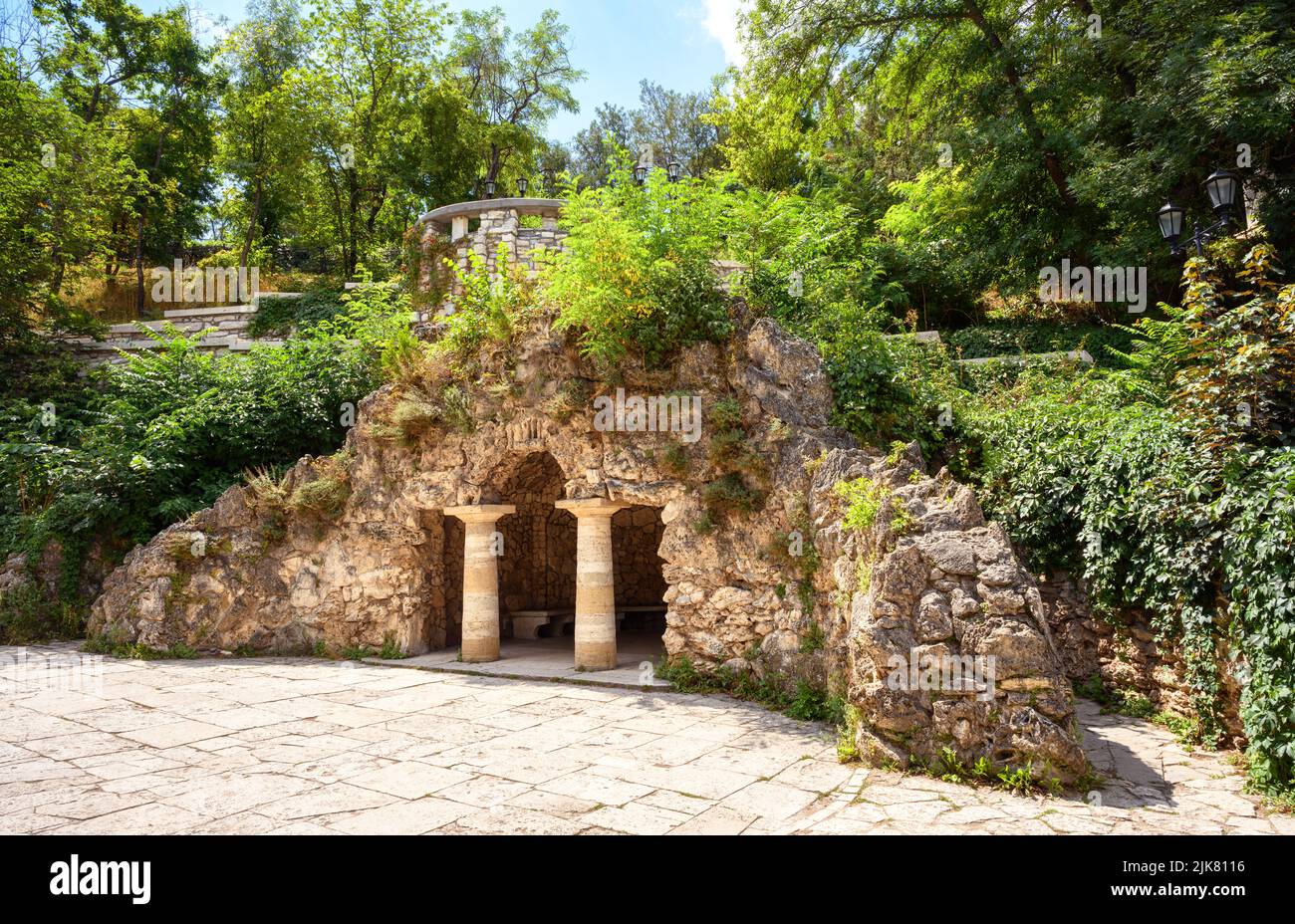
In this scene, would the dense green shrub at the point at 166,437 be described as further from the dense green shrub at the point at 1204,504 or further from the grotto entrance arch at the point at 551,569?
the dense green shrub at the point at 1204,504

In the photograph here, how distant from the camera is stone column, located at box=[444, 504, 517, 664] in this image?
11008 mm

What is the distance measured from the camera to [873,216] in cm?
2091

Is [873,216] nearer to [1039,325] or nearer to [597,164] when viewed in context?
[1039,325]

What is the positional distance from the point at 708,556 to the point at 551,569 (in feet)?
20.7

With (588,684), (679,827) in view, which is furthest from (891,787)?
(588,684)

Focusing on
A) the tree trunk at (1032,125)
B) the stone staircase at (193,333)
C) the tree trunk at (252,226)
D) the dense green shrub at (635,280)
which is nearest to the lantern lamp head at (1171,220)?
the dense green shrub at (635,280)

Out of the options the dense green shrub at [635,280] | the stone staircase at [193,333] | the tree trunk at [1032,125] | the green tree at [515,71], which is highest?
the green tree at [515,71]

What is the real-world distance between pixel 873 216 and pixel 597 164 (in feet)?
70.2

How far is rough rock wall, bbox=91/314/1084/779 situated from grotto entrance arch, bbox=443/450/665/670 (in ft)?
0.96

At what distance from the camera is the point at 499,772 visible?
5941 mm

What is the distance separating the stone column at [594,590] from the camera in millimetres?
10109

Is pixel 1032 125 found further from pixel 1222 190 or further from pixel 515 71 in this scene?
pixel 515 71

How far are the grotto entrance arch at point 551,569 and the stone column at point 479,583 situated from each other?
15mm
